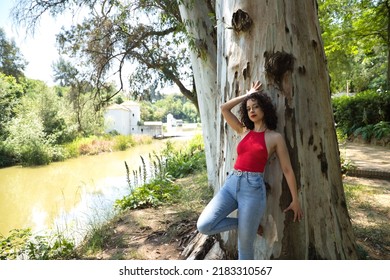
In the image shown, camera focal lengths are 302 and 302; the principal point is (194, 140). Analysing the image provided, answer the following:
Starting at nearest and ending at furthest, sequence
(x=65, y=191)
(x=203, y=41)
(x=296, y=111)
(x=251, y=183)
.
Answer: (x=251, y=183) → (x=296, y=111) → (x=203, y=41) → (x=65, y=191)

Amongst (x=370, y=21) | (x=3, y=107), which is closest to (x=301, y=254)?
(x=3, y=107)

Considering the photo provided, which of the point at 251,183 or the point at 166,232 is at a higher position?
the point at 251,183

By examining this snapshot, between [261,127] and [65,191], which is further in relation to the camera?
[65,191]

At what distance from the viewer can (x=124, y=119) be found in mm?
6664

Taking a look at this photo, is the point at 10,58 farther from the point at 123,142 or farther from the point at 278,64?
the point at 278,64

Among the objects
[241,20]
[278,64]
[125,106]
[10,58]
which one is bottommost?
[278,64]

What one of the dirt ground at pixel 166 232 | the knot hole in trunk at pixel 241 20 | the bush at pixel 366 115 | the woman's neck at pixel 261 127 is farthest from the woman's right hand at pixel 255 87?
the bush at pixel 366 115

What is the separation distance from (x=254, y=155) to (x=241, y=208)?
0.93 ft

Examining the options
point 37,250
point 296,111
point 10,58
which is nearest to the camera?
point 296,111

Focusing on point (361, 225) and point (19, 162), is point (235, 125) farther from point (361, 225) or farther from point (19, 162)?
point (19, 162)

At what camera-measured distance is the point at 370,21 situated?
7.73m

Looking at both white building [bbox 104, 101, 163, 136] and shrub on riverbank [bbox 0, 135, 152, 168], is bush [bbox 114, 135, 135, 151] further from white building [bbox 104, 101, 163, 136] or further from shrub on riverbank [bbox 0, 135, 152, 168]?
white building [bbox 104, 101, 163, 136]

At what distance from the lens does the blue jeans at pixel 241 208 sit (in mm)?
1558

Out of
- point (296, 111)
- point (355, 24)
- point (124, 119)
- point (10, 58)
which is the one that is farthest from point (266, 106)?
point (355, 24)
